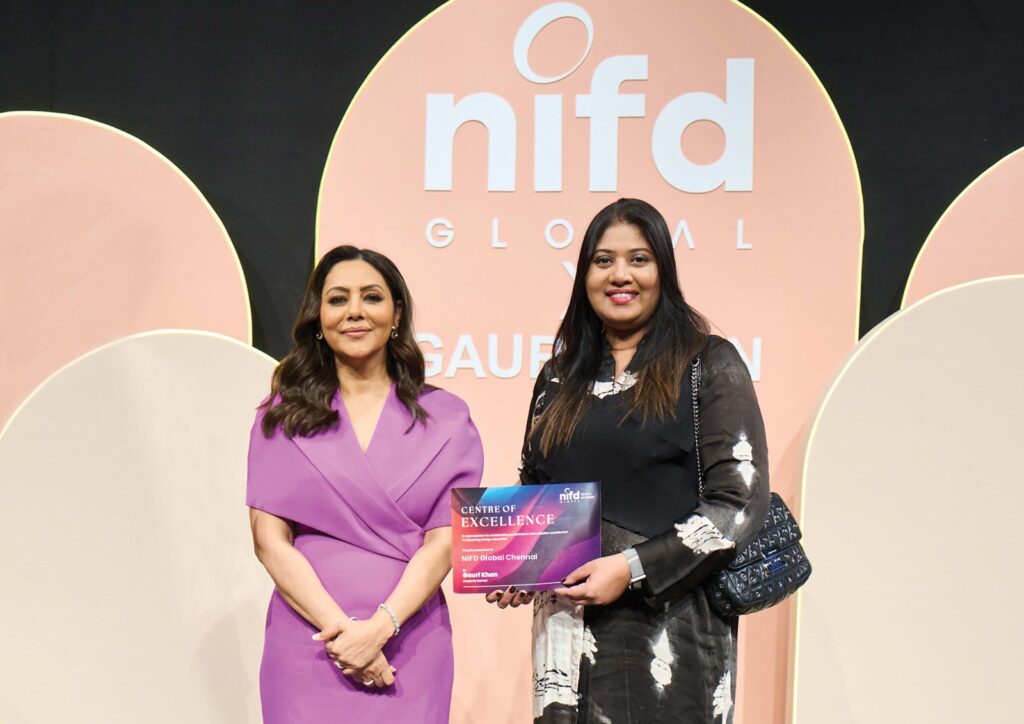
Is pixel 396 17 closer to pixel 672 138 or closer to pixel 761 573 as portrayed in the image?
pixel 672 138

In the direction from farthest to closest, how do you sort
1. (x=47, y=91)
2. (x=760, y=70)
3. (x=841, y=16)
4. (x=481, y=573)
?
(x=47, y=91), (x=841, y=16), (x=760, y=70), (x=481, y=573)

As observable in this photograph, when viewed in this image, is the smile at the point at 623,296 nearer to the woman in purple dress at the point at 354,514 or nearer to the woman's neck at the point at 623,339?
the woman's neck at the point at 623,339

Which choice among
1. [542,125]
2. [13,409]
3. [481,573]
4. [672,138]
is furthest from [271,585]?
[672,138]

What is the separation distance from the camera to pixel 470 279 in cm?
309

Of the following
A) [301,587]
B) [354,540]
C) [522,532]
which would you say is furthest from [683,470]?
[301,587]

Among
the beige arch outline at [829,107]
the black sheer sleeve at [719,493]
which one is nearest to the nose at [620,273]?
the black sheer sleeve at [719,493]

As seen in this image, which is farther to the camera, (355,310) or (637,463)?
(355,310)

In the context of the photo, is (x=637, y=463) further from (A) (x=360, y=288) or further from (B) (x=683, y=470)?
(A) (x=360, y=288)

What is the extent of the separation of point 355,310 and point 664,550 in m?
0.85

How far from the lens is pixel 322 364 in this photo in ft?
7.43

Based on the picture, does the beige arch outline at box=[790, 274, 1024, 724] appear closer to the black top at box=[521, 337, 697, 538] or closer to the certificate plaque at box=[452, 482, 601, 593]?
the black top at box=[521, 337, 697, 538]

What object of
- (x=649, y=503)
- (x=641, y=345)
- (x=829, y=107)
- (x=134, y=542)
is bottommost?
(x=134, y=542)

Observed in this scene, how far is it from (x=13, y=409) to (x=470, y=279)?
1.57 m

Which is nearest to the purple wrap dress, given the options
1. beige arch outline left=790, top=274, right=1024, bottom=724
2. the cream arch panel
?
the cream arch panel
